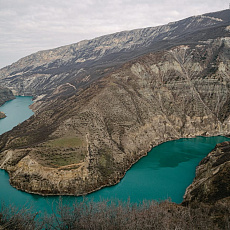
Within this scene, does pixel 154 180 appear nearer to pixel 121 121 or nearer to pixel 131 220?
pixel 121 121

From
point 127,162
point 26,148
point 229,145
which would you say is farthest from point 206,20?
point 26,148

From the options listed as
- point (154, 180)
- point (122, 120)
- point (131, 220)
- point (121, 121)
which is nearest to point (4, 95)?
point (122, 120)

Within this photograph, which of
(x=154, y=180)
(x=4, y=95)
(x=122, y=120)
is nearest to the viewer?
(x=154, y=180)

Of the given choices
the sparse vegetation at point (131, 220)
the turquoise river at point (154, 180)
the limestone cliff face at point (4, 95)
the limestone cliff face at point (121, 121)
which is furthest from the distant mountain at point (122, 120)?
the limestone cliff face at point (4, 95)

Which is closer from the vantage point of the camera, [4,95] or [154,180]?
[154,180]

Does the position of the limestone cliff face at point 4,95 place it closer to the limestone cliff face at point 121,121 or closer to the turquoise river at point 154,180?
the limestone cliff face at point 121,121
